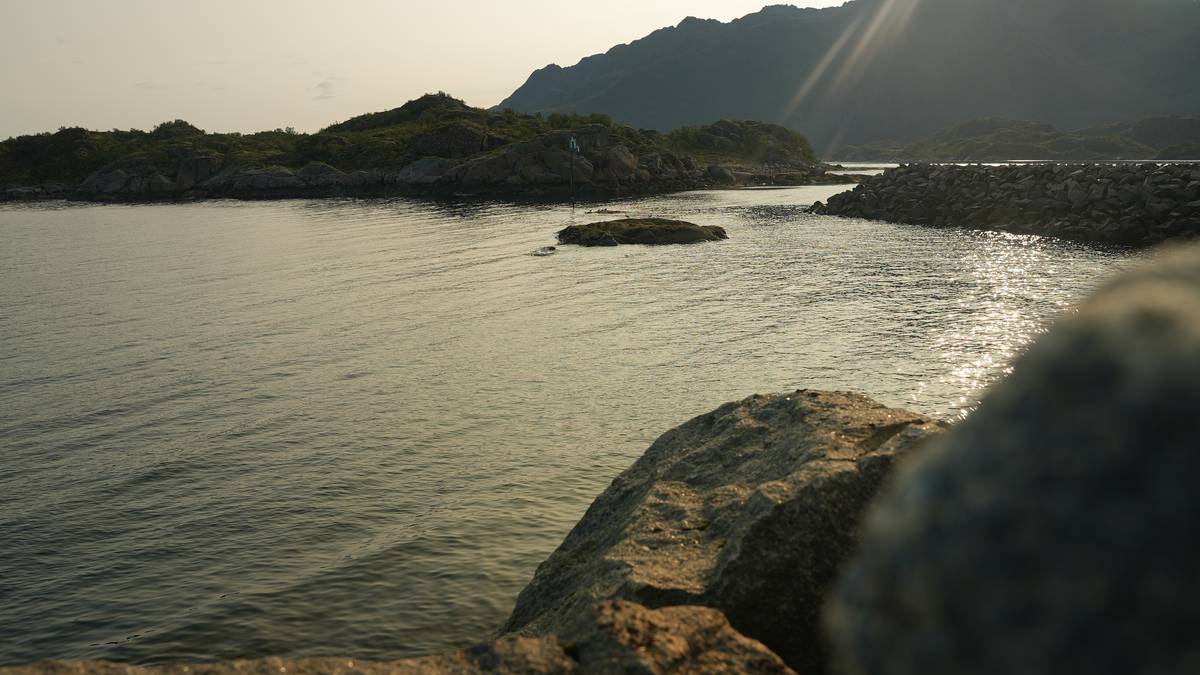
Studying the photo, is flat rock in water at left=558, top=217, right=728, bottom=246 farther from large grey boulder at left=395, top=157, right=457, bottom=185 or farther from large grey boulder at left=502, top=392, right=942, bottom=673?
large grey boulder at left=395, top=157, right=457, bottom=185

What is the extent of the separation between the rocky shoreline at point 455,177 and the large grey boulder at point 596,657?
92820 millimetres

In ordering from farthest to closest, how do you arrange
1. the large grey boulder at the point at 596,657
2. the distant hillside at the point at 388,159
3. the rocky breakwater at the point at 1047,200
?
the distant hillside at the point at 388,159, the rocky breakwater at the point at 1047,200, the large grey boulder at the point at 596,657

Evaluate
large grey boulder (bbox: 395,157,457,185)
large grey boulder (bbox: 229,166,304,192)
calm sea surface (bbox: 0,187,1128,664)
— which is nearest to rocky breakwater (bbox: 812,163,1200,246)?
calm sea surface (bbox: 0,187,1128,664)

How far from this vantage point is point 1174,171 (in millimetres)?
43062

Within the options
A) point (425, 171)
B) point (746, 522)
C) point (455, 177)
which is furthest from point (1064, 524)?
point (425, 171)

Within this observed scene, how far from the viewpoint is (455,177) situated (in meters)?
116

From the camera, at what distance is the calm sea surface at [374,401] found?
8898mm

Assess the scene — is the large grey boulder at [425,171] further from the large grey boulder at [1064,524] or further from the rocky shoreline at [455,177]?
the large grey boulder at [1064,524]

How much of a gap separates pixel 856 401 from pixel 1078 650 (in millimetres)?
7157

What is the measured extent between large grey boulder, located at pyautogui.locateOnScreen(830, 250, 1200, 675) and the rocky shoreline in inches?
3758

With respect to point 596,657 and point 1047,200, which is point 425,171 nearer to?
point 1047,200

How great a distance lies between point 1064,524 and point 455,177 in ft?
392

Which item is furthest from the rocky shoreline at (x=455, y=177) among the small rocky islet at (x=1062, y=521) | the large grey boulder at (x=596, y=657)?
the small rocky islet at (x=1062, y=521)

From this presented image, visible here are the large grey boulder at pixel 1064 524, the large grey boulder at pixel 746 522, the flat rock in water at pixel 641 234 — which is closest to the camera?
the large grey boulder at pixel 1064 524
